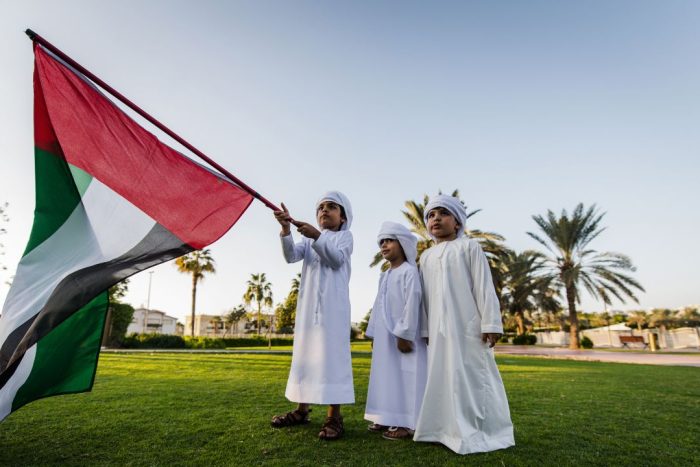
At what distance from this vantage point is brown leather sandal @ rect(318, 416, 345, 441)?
319 centimetres

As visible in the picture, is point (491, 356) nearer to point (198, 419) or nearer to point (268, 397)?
point (198, 419)

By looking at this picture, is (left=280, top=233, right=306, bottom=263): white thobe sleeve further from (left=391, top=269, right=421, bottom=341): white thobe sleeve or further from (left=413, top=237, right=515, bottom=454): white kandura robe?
(left=413, top=237, right=515, bottom=454): white kandura robe

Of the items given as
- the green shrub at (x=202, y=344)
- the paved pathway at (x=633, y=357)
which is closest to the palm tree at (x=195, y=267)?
the green shrub at (x=202, y=344)

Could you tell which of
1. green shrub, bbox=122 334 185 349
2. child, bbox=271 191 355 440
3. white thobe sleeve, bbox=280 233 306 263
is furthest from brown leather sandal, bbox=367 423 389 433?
green shrub, bbox=122 334 185 349

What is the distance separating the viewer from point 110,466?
2496 mm

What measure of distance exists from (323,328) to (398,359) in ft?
2.53

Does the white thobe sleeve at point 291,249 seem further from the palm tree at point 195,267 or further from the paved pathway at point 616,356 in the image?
the palm tree at point 195,267

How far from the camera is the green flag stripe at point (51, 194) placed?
280 centimetres

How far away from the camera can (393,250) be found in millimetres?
4109

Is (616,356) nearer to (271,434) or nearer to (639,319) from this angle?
(271,434)

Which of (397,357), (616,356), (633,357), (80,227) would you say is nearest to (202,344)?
(616,356)

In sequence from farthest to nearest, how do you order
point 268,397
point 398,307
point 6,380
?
point 268,397
point 398,307
point 6,380

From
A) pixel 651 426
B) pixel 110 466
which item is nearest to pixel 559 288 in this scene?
pixel 651 426

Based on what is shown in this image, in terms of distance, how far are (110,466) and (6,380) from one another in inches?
32.9
